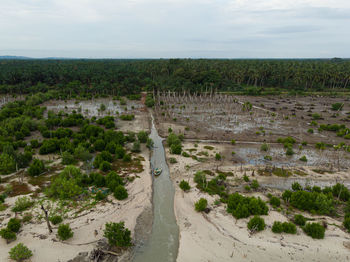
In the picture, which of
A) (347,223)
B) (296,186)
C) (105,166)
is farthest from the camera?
(105,166)

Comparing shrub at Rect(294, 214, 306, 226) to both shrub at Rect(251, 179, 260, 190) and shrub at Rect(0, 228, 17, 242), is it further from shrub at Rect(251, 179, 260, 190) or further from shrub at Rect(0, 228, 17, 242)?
shrub at Rect(0, 228, 17, 242)

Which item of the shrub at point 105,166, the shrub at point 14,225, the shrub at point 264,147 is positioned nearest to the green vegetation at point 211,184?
the shrub at point 105,166

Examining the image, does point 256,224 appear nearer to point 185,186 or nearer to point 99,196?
point 185,186

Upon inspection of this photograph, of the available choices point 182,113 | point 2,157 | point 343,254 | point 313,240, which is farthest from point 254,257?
point 182,113

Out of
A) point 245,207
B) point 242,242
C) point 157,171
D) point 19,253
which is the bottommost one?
point 242,242

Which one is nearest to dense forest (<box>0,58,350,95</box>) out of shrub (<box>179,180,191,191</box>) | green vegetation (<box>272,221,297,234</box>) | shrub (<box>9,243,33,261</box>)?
shrub (<box>179,180,191,191</box>)

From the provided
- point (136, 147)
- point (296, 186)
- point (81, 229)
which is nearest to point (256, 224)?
point (296, 186)
